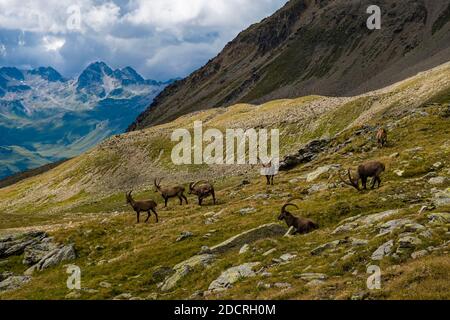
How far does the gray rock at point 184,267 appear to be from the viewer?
2539 centimetres

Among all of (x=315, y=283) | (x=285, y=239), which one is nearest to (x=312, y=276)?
(x=315, y=283)

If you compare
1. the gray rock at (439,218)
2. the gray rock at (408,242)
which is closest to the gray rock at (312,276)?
the gray rock at (408,242)

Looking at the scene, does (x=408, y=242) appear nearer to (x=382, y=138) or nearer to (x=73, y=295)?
(x=73, y=295)

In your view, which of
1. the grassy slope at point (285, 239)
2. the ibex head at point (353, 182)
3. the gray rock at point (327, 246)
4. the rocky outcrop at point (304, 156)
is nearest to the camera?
the grassy slope at point (285, 239)

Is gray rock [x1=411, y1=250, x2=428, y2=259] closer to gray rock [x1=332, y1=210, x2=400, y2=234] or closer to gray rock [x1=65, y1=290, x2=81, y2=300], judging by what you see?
gray rock [x1=332, y1=210, x2=400, y2=234]

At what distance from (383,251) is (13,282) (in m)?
23.5

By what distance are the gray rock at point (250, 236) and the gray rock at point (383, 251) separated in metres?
9.69

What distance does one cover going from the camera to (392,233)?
2284 cm

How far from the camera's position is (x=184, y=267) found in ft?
87.1

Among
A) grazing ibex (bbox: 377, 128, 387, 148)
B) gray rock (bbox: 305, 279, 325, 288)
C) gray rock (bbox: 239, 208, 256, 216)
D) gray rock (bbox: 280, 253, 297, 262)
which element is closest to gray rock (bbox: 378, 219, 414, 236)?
gray rock (bbox: 280, 253, 297, 262)

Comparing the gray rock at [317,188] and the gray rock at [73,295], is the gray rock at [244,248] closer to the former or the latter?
the gray rock at [73,295]

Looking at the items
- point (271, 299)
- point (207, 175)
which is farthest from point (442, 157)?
point (207, 175)

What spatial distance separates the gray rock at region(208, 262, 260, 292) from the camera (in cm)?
2289
